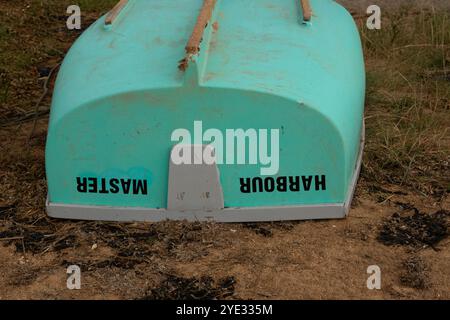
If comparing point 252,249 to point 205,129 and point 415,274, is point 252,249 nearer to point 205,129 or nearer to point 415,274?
point 205,129

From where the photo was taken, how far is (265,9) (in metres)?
4.20

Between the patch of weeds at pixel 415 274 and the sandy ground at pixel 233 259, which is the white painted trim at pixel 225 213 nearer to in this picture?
the sandy ground at pixel 233 259

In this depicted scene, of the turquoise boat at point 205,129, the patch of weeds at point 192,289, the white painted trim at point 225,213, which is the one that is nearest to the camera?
the patch of weeds at point 192,289

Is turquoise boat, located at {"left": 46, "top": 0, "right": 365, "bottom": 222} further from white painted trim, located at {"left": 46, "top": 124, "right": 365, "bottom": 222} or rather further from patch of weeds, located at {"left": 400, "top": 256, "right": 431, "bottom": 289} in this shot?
patch of weeds, located at {"left": 400, "top": 256, "right": 431, "bottom": 289}

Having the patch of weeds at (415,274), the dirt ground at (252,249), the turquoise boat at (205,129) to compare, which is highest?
the turquoise boat at (205,129)

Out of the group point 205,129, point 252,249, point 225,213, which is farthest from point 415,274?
point 205,129

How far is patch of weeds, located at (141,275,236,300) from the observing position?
332 centimetres

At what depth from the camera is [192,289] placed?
3.37 meters

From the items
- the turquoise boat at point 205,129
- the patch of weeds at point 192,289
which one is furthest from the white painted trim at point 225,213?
the patch of weeds at point 192,289

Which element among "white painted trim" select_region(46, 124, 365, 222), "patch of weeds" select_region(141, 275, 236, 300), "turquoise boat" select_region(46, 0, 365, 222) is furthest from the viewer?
"white painted trim" select_region(46, 124, 365, 222)

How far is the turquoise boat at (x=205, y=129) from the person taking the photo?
354 cm

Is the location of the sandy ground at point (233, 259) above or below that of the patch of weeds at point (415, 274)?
below

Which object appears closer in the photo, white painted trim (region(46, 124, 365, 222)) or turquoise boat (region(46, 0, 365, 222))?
turquoise boat (region(46, 0, 365, 222))

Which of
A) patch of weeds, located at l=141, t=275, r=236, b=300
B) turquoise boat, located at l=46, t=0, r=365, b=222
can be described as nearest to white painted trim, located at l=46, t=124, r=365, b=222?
turquoise boat, located at l=46, t=0, r=365, b=222
